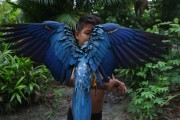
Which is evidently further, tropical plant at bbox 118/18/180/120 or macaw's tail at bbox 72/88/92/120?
tropical plant at bbox 118/18/180/120

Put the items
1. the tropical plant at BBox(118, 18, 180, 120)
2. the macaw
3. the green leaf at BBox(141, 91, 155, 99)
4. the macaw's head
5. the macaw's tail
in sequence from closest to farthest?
the macaw's tail, the macaw, the macaw's head, the green leaf at BBox(141, 91, 155, 99), the tropical plant at BBox(118, 18, 180, 120)

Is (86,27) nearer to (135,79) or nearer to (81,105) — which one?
(81,105)

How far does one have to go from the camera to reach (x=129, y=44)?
2096 millimetres

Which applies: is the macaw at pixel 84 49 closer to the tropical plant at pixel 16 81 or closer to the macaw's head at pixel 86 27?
the macaw's head at pixel 86 27

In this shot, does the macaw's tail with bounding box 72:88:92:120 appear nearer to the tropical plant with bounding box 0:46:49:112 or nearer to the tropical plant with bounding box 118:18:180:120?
the tropical plant with bounding box 118:18:180:120

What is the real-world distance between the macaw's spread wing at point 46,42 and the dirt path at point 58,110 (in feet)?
7.45

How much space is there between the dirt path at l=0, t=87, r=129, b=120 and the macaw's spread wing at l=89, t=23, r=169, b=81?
7.21 feet

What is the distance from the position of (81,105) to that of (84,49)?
369 mm

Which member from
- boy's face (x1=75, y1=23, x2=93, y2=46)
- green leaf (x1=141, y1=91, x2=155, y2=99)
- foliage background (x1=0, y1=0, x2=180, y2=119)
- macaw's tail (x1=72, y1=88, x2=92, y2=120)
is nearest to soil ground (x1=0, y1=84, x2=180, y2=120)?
foliage background (x1=0, y1=0, x2=180, y2=119)

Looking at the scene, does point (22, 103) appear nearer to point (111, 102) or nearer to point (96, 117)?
point (111, 102)

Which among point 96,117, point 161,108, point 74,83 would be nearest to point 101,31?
point 74,83

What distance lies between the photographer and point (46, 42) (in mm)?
2111

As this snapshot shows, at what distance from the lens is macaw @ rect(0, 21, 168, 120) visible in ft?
6.32

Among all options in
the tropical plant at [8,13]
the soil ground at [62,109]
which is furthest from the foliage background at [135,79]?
the tropical plant at [8,13]
